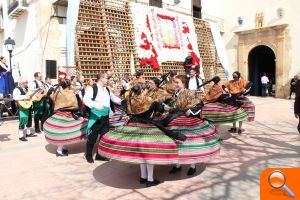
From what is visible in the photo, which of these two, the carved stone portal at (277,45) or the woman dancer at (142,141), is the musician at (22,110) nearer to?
the woman dancer at (142,141)

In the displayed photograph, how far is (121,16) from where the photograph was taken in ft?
43.3

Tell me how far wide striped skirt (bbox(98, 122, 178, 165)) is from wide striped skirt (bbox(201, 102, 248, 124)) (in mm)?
2905

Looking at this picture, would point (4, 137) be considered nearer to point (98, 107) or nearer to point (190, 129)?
point (98, 107)

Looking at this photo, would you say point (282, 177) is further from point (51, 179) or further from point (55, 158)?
point (55, 158)

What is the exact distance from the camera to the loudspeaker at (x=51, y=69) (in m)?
12.6

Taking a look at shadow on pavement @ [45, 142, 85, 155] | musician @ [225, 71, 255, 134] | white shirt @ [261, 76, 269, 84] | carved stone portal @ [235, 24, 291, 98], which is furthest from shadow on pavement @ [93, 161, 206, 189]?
white shirt @ [261, 76, 269, 84]

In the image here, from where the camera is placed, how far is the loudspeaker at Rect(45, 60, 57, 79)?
41.4ft

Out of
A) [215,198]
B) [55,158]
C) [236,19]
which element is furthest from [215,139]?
[236,19]

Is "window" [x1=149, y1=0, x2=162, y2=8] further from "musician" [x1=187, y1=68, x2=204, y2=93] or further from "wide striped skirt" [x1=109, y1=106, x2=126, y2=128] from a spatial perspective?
"wide striped skirt" [x1=109, y1=106, x2=126, y2=128]

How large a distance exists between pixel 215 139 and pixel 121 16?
9831mm

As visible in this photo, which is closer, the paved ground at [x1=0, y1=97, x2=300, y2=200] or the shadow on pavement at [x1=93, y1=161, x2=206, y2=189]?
the paved ground at [x1=0, y1=97, x2=300, y2=200]

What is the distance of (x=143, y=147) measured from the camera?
3930 millimetres

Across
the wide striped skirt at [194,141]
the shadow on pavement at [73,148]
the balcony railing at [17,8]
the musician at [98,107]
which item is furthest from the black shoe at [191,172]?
the balcony railing at [17,8]

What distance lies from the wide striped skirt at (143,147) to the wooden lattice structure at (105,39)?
7.51 m
